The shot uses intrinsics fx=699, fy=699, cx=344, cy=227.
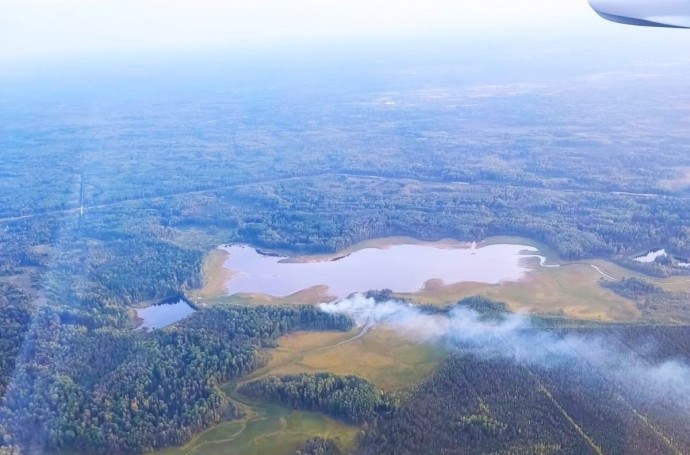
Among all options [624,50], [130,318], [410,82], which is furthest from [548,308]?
[624,50]

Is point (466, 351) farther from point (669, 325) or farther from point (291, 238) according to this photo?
point (291, 238)

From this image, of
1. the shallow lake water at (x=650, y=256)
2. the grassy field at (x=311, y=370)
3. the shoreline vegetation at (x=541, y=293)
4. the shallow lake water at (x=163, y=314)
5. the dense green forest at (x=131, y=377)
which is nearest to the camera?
the grassy field at (x=311, y=370)

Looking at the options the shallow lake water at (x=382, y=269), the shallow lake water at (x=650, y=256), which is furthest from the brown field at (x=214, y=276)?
the shallow lake water at (x=650, y=256)

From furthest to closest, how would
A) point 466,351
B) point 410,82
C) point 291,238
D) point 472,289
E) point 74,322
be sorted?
point 410,82, point 291,238, point 472,289, point 74,322, point 466,351

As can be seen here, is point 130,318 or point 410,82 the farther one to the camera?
point 410,82

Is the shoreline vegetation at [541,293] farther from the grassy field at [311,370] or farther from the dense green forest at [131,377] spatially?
the grassy field at [311,370]

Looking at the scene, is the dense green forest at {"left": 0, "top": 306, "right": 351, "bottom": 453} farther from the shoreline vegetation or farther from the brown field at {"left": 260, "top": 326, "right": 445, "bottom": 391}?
the shoreline vegetation
